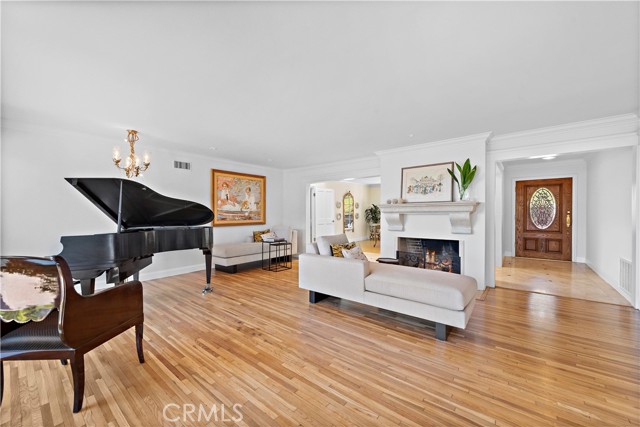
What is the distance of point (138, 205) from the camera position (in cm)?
339

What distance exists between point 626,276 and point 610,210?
1373mm

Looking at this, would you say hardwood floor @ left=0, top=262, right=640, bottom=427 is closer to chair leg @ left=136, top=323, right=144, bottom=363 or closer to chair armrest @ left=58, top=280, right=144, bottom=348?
chair leg @ left=136, top=323, right=144, bottom=363

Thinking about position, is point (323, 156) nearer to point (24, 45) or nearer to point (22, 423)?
point (24, 45)

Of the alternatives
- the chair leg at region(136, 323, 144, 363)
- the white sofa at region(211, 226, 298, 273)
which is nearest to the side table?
the white sofa at region(211, 226, 298, 273)

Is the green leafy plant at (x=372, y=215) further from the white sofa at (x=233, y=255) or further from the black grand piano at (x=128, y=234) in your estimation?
the black grand piano at (x=128, y=234)

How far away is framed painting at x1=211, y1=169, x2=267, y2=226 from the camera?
5.96m

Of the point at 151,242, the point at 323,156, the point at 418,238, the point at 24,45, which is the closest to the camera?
the point at 24,45

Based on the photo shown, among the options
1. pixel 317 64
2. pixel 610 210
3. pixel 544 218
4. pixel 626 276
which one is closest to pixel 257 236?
pixel 317 64

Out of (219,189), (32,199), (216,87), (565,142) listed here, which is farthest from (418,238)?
(32,199)

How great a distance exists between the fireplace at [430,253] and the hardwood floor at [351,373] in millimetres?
1417

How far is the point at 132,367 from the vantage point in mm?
2127

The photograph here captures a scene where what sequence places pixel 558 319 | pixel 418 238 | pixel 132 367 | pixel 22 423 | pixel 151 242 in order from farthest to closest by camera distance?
A: pixel 418 238 → pixel 151 242 → pixel 558 319 → pixel 132 367 → pixel 22 423

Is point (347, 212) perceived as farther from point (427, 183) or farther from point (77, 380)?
point (77, 380)

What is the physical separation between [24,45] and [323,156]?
444cm
